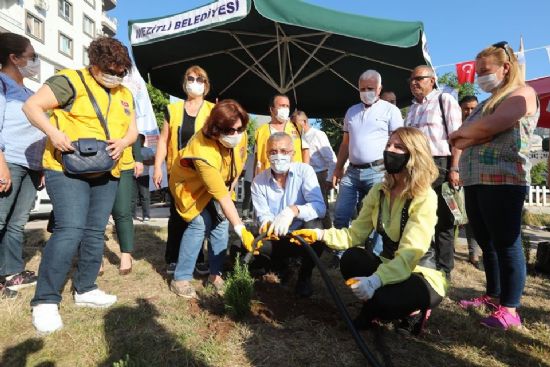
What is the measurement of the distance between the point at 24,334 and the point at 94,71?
1.62m

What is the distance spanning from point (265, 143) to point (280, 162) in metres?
1.09

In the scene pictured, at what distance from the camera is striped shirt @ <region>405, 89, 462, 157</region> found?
3197mm

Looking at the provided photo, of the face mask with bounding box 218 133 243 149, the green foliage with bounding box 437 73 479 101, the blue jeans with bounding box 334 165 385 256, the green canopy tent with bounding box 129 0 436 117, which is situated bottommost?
the blue jeans with bounding box 334 165 385 256

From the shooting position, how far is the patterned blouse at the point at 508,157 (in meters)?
2.29

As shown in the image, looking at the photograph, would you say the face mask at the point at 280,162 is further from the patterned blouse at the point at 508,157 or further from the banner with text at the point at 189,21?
the banner with text at the point at 189,21

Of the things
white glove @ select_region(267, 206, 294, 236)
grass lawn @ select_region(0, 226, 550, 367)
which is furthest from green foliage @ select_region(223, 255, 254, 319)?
white glove @ select_region(267, 206, 294, 236)

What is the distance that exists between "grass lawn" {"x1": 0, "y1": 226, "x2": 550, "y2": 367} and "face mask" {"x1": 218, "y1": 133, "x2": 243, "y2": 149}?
1.08 meters

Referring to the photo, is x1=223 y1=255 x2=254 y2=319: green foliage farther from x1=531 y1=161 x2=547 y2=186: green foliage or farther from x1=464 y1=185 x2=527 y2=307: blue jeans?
x1=531 y1=161 x2=547 y2=186: green foliage

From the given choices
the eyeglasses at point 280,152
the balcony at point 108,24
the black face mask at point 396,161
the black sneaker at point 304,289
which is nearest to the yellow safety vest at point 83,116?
the eyeglasses at point 280,152

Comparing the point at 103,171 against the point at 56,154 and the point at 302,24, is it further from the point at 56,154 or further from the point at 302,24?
the point at 302,24

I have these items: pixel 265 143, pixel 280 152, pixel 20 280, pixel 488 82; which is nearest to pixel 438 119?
pixel 488 82

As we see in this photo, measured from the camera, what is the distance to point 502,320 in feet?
7.81

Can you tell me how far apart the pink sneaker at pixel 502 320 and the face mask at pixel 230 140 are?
77.9 inches

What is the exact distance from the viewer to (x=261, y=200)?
310 centimetres
